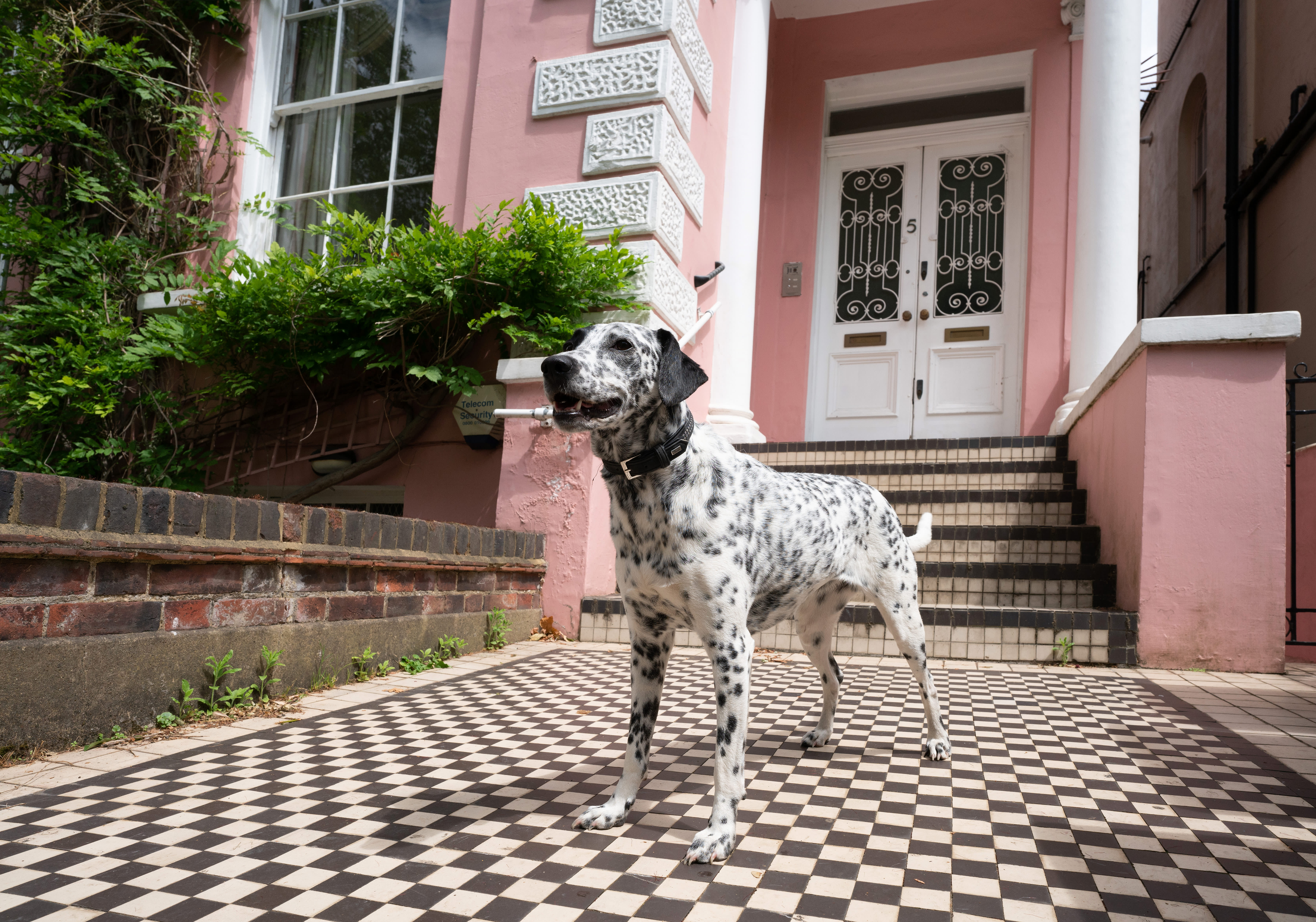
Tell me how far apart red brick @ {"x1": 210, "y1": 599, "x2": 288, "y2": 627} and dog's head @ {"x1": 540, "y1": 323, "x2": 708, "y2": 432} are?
5.13ft

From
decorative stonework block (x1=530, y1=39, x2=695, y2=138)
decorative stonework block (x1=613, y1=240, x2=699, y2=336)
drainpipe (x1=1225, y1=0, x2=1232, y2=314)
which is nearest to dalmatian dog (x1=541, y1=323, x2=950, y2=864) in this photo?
decorative stonework block (x1=613, y1=240, x2=699, y2=336)

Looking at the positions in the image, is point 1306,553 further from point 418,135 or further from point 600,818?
point 418,135

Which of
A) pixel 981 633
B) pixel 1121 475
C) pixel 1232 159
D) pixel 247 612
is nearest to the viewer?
pixel 247 612

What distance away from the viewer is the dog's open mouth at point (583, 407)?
1648mm

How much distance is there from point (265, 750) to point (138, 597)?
0.57m

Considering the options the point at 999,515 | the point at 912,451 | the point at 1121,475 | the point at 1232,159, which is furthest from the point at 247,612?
the point at 1232,159

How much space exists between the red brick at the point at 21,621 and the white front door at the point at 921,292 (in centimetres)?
607

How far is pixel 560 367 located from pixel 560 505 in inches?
117

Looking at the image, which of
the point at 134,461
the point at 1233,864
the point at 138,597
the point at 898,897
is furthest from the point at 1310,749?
the point at 134,461

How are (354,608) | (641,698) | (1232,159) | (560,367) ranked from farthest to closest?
(1232,159)
(354,608)
(641,698)
(560,367)

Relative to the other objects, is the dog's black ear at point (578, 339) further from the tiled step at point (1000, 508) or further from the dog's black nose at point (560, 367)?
the tiled step at point (1000, 508)

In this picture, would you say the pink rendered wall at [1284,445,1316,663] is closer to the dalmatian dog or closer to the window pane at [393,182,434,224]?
the dalmatian dog

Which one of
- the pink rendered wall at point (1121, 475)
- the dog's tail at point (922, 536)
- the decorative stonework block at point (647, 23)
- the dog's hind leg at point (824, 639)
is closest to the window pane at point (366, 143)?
the decorative stonework block at point (647, 23)

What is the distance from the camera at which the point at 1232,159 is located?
9.09 m
